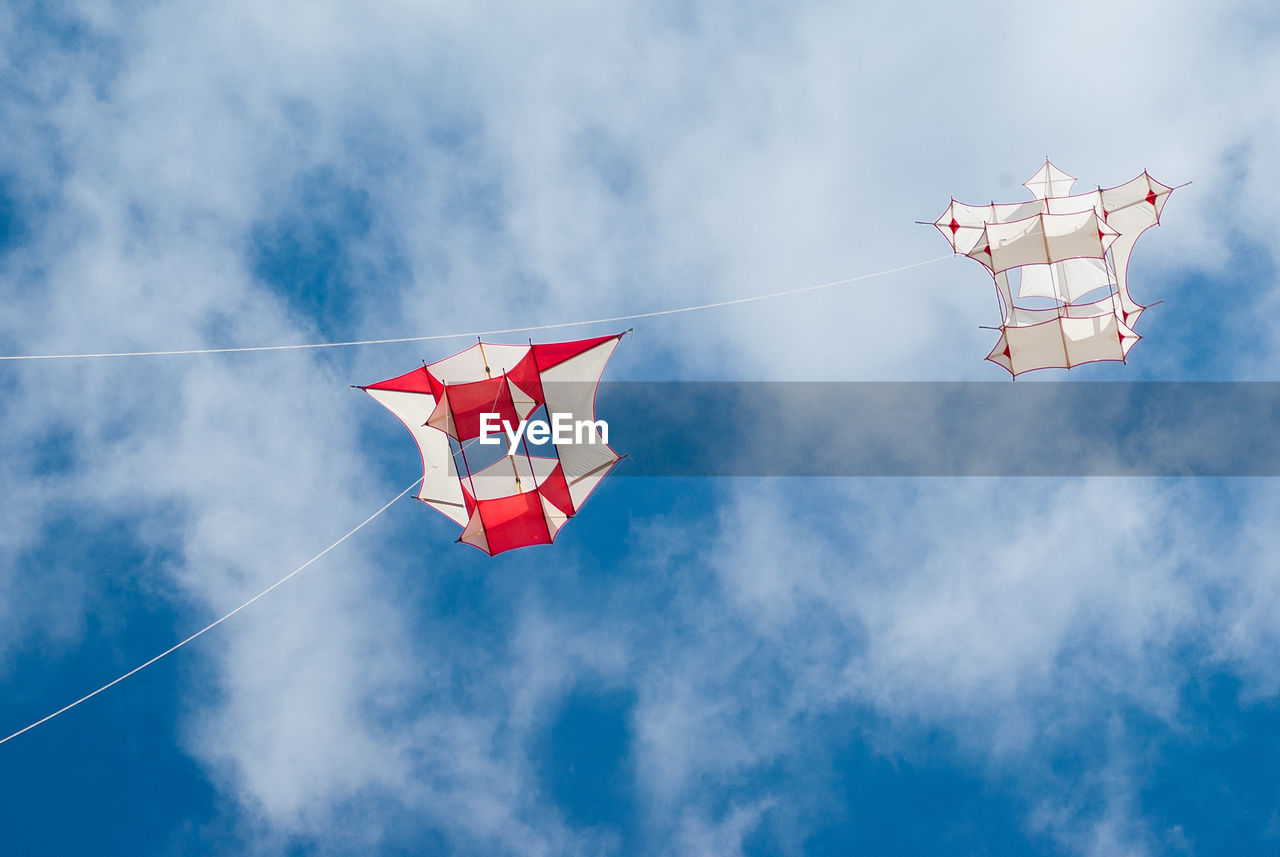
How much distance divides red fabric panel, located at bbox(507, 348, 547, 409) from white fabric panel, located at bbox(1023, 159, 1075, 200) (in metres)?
19.1

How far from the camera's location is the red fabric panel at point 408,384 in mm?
27052

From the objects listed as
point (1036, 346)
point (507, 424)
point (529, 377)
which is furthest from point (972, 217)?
point (507, 424)

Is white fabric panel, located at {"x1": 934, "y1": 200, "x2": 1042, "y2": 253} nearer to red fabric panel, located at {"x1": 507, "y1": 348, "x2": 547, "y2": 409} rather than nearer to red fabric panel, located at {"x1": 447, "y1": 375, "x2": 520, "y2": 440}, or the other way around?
red fabric panel, located at {"x1": 507, "y1": 348, "x2": 547, "y2": 409}

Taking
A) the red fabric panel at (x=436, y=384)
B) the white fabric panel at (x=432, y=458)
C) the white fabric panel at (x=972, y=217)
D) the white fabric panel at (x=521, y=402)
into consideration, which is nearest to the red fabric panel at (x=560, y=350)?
the white fabric panel at (x=521, y=402)

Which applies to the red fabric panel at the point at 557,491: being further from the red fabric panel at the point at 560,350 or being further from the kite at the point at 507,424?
the red fabric panel at the point at 560,350

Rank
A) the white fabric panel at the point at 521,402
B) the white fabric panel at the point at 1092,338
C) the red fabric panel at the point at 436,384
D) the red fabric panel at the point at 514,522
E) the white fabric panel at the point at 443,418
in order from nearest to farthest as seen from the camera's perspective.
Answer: the red fabric panel at the point at 436,384 < the white fabric panel at the point at 443,418 < the white fabric panel at the point at 521,402 < the red fabric panel at the point at 514,522 < the white fabric panel at the point at 1092,338

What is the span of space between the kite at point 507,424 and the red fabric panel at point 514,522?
0.03 metres

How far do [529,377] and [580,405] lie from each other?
1.85m

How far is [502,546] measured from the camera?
93.5 feet

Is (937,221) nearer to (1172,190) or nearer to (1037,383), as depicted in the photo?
(1172,190)

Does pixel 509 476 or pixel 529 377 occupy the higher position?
pixel 529 377

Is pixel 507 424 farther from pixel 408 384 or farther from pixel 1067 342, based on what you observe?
pixel 1067 342

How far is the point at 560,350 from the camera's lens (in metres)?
27.0

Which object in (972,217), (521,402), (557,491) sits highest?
(972,217)
